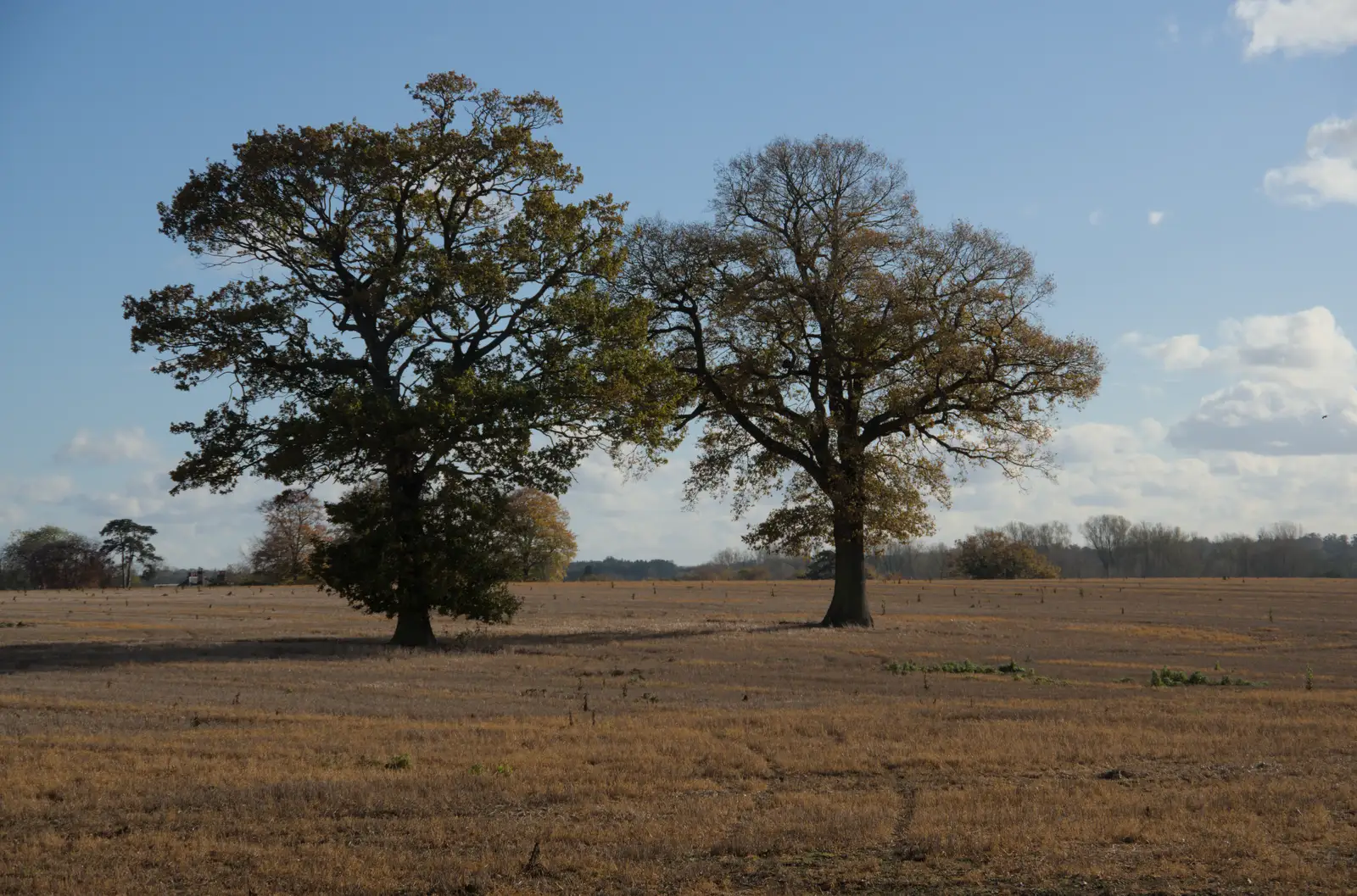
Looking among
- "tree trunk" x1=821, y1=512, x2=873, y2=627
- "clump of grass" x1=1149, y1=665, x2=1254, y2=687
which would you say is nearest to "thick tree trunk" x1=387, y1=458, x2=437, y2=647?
"tree trunk" x1=821, y1=512, x2=873, y2=627

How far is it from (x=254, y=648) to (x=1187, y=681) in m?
Answer: 23.6

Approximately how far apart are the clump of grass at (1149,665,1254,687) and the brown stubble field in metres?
0.87

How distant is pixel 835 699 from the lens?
892 inches

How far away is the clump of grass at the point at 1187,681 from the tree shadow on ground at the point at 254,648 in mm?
15197

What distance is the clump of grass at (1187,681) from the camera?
85.7 ft

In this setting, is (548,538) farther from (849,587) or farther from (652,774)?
(652,774)

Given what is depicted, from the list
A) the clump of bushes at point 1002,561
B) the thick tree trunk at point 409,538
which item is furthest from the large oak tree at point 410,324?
the clump of bushes at point 1002,561

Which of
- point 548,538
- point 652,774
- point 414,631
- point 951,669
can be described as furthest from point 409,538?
point 548,538

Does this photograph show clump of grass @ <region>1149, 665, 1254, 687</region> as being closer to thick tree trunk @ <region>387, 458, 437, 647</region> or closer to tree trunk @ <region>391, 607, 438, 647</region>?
thick tree trunk @ <region>387, 458, 437, 647</region>

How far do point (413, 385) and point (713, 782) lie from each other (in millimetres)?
19215

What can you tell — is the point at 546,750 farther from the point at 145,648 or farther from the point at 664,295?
the point at 664,295

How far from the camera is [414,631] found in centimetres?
3331

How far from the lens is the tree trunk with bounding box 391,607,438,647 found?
109ft

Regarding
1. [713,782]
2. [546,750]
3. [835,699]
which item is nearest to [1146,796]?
[713,782]
